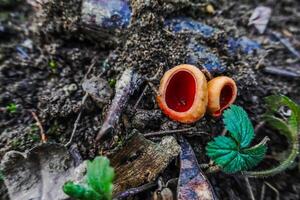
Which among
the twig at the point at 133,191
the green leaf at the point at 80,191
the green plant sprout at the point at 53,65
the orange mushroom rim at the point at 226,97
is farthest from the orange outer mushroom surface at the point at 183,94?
the green plant sprout at the point at 53,65

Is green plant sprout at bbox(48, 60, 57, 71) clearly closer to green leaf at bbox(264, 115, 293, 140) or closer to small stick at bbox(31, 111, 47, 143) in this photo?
small stick at bbox(31, 111, 47, 143)

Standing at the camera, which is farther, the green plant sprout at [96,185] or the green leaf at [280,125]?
the green leaf at [280,125]

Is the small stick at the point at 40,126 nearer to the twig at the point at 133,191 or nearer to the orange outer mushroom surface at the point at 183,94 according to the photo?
the twig at the point at 133,191

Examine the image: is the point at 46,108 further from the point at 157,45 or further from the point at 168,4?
the point at 168,4

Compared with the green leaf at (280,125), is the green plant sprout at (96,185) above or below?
below

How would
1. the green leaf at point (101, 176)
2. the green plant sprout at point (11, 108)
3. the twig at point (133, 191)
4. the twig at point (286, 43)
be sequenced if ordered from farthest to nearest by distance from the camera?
the twig at point (286, 43) → the green plant sprout at point (11, 108) → the twig at point (133, 191) → the green leaf at point (101, 176)

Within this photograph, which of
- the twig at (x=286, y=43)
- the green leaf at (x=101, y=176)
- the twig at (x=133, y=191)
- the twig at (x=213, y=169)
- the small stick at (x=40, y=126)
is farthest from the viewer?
the twig at (x=286, y=43)

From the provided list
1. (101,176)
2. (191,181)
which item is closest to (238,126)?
(191,181)
